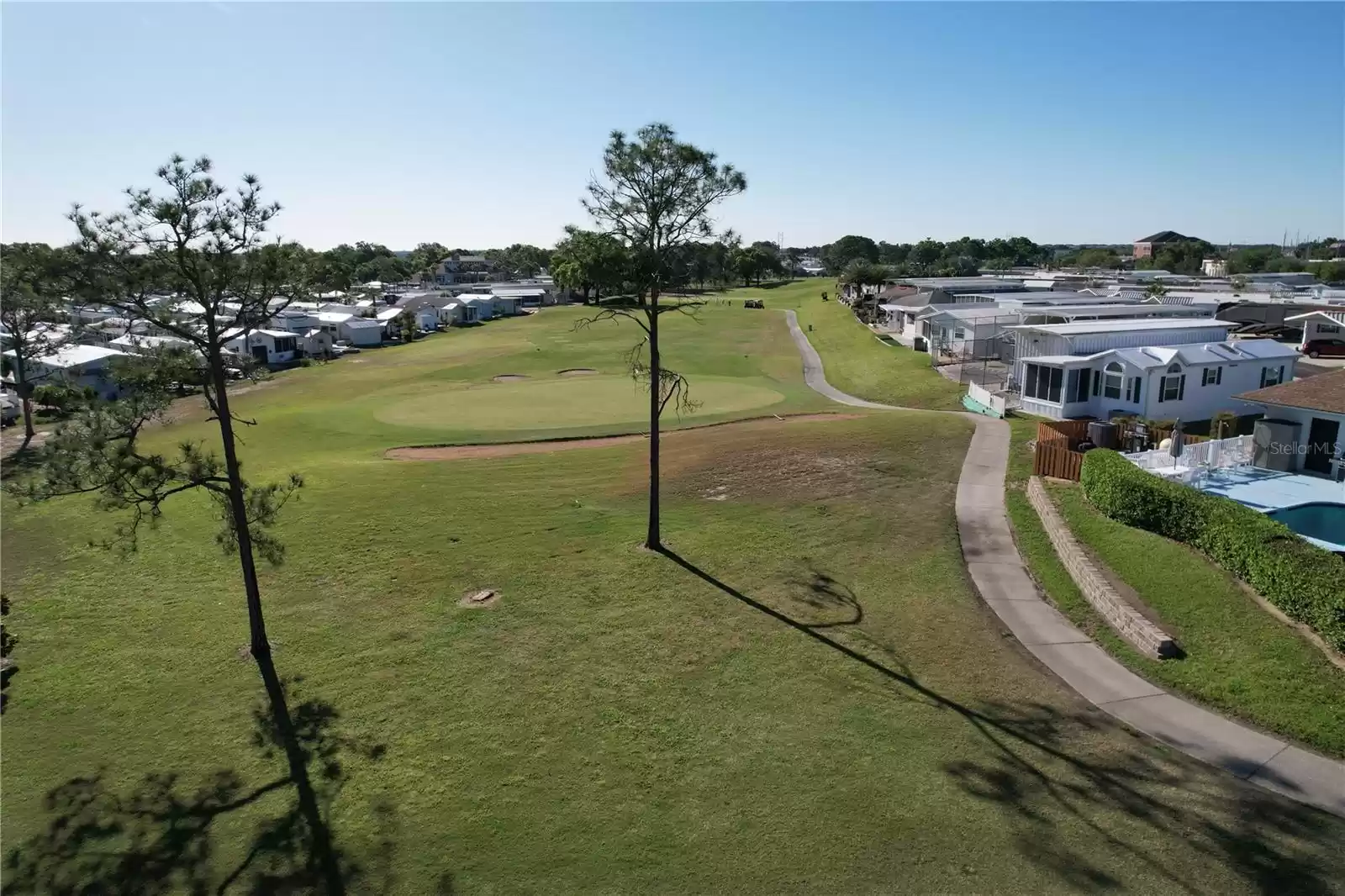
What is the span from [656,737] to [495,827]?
312 cm

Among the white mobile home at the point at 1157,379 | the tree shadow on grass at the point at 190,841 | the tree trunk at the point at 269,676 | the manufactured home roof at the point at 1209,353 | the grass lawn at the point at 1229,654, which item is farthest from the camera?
the white mobile home at the point at 1157,379

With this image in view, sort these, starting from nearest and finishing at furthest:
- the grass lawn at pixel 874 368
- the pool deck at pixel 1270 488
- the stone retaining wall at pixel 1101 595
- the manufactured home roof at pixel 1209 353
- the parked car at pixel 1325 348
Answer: the stone retaining wall at pixel 1101 595 < the pool deck at pixel 1270 488 < the manufactured home roof at pixel 1209 353 < the grass lawn at pixel 874 368 < the parked car at pixel 1325 348

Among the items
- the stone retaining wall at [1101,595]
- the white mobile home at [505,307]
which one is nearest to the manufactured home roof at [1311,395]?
the stone retaining wall at [1101,595]

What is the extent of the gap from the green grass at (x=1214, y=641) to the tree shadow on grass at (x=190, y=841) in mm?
13915

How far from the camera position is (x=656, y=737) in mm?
13672

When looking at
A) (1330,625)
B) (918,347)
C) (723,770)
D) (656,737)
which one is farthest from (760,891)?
(918,347)

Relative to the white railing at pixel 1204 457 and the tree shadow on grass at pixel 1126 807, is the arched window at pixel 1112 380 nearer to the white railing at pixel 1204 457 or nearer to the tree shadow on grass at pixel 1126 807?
the white railing at pixel 1204 457

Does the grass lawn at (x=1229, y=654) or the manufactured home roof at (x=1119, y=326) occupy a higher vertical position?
the manufactured home roof at (x=1119, y=326)

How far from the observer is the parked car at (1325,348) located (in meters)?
53.3

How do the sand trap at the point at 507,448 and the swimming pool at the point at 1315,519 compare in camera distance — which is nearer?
the swimming pool at the point at 1315,519

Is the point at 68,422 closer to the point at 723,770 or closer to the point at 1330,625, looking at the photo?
the point at 723,770

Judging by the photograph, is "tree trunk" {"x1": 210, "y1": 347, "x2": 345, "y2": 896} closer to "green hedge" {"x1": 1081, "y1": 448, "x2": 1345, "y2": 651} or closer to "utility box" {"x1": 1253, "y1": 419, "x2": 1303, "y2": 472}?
"green hedge" {"x1": 1081, "y1": 448, "x2": 1345, "y2": 651}

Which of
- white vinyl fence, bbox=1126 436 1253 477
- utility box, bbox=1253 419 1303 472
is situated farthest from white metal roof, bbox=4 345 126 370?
utility box, bbox=1253 419 1303 472

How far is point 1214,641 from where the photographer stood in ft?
51.2
